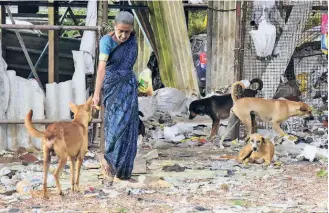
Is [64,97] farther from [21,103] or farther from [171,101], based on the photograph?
[171,101]

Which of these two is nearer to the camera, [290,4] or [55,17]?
[55,17]

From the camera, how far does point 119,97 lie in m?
7.26

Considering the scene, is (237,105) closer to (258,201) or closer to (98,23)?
(98,23)

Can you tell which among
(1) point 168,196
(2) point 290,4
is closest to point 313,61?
(2) point 290,4

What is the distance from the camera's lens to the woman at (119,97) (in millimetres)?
7094

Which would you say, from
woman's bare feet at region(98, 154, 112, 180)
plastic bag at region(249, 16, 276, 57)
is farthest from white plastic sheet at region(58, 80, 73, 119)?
plastic bag at region(249, 16, 276, 57)

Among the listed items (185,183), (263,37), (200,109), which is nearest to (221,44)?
(263,37)

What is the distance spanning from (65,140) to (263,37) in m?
6.42

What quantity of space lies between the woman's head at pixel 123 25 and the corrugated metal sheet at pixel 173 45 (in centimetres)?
685

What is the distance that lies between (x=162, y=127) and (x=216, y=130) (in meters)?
1.32

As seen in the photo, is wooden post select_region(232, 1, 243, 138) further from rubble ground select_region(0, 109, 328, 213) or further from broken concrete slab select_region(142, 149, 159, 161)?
broken concrete slab select_region(142, 149, 159, 161)

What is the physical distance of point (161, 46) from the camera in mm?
14359

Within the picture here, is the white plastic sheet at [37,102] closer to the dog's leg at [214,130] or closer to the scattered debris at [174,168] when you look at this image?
the scattered debris at [174,168]

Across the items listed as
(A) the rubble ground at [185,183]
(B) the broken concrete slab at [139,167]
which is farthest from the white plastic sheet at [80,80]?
(B) the broken concrete slab at [139,167]
